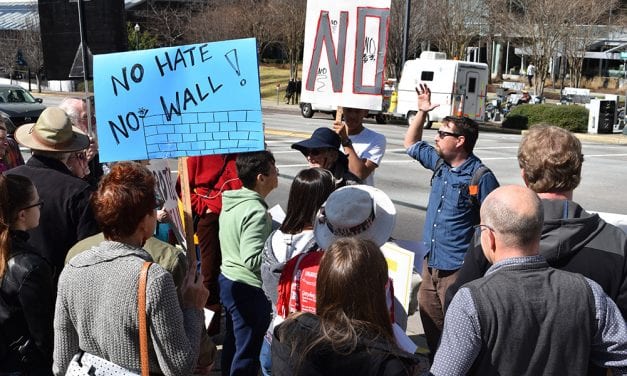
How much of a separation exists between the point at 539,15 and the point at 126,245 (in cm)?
3890

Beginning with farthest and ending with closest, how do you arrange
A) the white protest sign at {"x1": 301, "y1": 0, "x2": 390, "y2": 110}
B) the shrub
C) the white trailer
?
the white trailer, the shrub, the white protest sign at {"x1": 301, "y1": 0, "x2": 390, "y2": 110}

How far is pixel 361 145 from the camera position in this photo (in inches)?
227

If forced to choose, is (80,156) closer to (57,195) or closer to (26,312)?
(57,195)

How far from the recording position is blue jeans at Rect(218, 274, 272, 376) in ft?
14.9

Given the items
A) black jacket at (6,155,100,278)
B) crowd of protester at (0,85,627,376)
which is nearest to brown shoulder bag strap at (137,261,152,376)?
crowd of protester at (0,85,627,376)

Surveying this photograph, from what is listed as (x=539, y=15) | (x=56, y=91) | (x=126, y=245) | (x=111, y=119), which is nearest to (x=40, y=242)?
(x=111, y=119)

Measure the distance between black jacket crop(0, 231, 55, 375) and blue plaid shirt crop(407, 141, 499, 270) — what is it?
259 cm

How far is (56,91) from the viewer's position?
5253 cm

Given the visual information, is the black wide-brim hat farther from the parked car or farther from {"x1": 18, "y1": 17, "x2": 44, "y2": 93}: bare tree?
{"x1": 18, "y1": 17, "x2": 44, "y2": 93}: bare tree

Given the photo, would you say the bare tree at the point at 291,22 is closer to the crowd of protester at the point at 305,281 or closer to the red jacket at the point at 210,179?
the red jacket at the point at 210,179

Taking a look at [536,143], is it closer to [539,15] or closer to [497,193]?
[497,193]

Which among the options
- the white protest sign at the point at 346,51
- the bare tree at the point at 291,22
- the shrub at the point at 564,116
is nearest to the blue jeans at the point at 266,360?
the white protest sign at the point at 346,51

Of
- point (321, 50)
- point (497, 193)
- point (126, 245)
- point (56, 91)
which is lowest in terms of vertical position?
point (56, 91)

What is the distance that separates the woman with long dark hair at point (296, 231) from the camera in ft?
12.0
